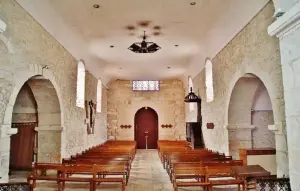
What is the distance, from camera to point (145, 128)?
15.2m

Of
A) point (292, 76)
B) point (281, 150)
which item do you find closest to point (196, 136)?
point (281, 150)

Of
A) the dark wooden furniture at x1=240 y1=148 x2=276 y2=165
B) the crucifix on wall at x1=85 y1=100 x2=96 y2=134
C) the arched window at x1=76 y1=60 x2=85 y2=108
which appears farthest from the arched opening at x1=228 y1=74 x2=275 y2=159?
the crucifix on wall at x1=85 y1=100 x2=96 y2=134

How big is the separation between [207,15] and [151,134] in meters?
9.63

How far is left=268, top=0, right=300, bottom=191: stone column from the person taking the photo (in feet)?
9.11

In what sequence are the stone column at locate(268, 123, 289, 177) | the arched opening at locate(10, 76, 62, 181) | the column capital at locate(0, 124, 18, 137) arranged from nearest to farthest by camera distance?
the stone column at locate(268, 123, 289, 177), the column capital at locate(0, 124, 18, 137), the arched opening at locate(10, 76, 62, 181)

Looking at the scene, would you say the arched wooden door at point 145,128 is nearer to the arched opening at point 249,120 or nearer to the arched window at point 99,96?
the arched window at point 99,96

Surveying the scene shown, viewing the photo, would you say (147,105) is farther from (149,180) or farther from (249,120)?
(149,180)

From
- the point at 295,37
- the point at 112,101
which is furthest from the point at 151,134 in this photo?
the point at 295,37

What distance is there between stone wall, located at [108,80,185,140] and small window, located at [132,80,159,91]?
8.7 inches

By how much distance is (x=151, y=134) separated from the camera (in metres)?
15.2

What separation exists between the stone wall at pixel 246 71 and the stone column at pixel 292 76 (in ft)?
3.67

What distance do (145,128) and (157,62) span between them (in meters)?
4.97

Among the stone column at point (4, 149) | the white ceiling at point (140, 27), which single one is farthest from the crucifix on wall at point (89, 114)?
the stone column at point (4, 149)

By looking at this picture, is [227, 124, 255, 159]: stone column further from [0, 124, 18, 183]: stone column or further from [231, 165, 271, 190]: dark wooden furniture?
[0, 124, 18, 183]: stone column
